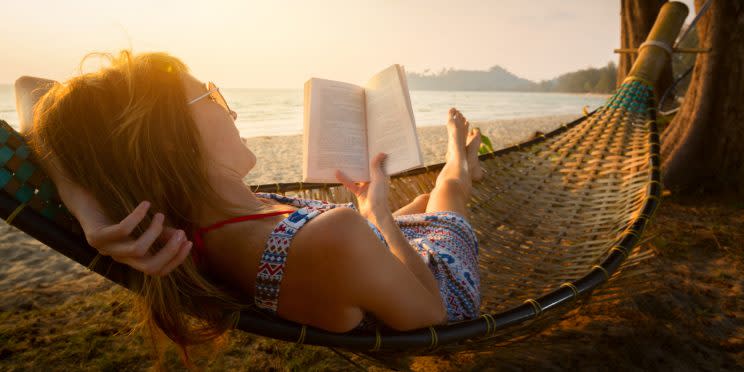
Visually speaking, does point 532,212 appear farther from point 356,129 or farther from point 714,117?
point 714,117

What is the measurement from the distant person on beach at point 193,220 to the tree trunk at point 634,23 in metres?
3.77

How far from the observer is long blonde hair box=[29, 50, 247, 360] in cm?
83

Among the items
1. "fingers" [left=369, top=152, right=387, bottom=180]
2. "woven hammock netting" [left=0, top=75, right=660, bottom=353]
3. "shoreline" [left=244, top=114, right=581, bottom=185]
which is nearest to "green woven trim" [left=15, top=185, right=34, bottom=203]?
"woven hammock netting" [left=0, top=75, right=660, bottom=353]

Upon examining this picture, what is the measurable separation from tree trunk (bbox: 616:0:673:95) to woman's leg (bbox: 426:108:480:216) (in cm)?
251

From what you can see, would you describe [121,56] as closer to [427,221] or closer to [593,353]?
[427,221]

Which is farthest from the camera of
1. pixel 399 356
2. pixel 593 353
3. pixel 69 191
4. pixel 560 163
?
pixel 560 163

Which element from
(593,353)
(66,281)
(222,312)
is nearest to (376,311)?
→ (222,312)

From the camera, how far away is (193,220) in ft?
3.20

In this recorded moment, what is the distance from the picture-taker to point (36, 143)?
88 cm

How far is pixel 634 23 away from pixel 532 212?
115 inches

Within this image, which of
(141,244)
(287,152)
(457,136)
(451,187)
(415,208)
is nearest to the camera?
(141,244)

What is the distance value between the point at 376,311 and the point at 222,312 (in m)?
0.34

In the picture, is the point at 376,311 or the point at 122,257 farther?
the point at 376,311

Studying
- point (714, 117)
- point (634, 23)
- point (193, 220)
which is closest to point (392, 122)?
point (193, 220)
